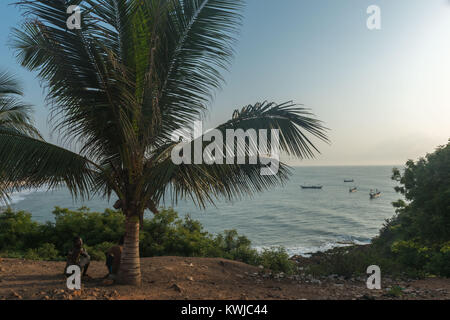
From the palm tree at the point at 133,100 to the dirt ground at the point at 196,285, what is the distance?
780 mm

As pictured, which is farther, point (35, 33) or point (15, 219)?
point (15, 219)

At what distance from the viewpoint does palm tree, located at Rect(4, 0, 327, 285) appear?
4.95m

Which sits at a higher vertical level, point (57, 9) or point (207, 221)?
point (57, 9)

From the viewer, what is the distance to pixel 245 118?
560 centimetres

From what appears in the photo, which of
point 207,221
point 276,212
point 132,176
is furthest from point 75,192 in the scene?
point 276,212

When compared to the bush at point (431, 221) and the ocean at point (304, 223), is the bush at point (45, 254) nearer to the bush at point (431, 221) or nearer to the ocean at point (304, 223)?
the bush at point (431, 221)

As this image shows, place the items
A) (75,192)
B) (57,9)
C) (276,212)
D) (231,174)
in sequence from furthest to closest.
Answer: (276,212)
(231,174)
(75,192)
(57,9)

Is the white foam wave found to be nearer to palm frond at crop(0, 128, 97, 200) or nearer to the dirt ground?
the dirt ground

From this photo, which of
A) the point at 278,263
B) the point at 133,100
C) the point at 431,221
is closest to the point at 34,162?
the point at 133,100

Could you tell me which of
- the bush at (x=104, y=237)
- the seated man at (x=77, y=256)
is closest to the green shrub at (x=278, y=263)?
the bush at (x=104, y=237)

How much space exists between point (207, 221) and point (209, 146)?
3828 cm

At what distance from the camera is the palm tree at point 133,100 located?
4949 millimetres

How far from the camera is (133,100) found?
5.05 m
